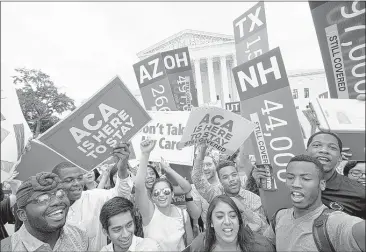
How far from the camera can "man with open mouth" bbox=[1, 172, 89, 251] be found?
2246 millimetres

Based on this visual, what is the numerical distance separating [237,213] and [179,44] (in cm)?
4408

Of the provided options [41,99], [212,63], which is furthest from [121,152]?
[212,63]

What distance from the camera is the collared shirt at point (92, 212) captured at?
3.05m

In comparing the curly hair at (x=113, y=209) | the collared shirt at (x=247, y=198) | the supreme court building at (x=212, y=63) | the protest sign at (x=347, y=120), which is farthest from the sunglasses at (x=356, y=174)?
the supreme court building at (x=212, y=63)

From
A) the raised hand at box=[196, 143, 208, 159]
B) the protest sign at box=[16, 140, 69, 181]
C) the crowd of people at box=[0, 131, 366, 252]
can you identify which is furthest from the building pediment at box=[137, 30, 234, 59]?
the crowd of people at box=[0, 131, 366, 252]

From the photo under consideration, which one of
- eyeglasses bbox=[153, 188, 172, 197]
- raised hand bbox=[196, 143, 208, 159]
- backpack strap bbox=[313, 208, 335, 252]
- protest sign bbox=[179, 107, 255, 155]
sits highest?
protest sign bbox=[179, 107, 255, 155]

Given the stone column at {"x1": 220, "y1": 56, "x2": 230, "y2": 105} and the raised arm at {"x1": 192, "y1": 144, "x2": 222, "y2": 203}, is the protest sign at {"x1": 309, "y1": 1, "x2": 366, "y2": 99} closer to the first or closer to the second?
the raised arm at {"x1": 192, "y1": 144, "x2": 222, "y2": 203}

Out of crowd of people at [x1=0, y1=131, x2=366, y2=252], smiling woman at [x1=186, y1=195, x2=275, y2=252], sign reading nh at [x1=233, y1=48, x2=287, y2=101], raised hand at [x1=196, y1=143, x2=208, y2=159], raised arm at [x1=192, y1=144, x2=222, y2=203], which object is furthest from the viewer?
raised hand at [x1=196, y1=143, x2=208, y2=159]

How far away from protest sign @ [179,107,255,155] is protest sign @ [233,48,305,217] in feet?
0.85

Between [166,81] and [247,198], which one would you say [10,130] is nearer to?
[247,198]

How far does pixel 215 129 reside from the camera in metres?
3.74

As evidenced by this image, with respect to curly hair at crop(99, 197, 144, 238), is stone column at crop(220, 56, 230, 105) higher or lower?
higher

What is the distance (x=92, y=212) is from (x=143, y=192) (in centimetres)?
55

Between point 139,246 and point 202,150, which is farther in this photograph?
point 202,150
